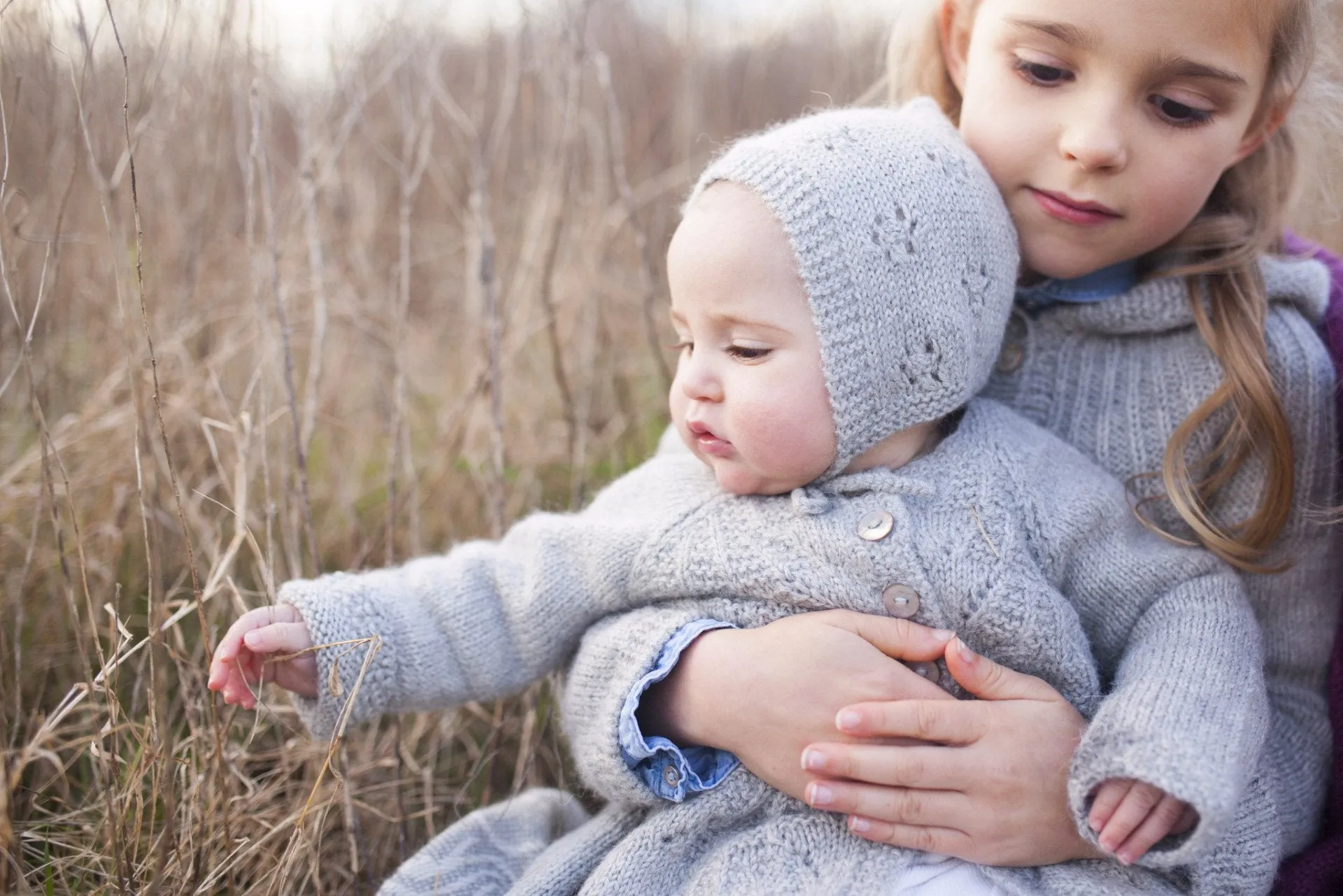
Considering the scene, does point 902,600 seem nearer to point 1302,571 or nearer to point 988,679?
point 988,679

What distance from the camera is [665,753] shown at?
1.52 m

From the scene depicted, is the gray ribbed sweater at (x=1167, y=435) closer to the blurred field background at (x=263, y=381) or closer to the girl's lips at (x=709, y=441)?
the girl's lips at (x=709, y=441)

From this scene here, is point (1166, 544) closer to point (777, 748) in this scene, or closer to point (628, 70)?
point (777, 748)

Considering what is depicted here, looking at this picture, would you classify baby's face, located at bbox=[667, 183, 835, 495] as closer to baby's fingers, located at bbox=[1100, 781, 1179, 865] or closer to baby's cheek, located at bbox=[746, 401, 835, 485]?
baby's cheek, located at bbox=[746, 401, 835, 485]

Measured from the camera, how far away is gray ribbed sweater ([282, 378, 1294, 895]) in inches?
55.0

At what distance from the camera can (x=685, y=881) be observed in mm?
1464

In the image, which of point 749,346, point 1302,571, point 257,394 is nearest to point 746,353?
point 749,346

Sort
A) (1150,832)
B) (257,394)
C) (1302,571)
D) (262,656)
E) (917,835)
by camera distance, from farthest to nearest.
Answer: (257,394), (1302,571), (262,656), (917,835), (1150,832)

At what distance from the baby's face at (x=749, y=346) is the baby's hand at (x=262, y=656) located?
624mm

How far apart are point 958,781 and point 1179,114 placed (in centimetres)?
102

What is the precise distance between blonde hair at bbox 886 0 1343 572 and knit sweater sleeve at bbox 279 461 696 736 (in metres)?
0.80

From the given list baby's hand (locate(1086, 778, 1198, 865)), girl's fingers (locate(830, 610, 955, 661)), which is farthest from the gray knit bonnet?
baby's hand (locate(1086, 778, 1198, 865))

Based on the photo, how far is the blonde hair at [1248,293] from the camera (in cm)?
163

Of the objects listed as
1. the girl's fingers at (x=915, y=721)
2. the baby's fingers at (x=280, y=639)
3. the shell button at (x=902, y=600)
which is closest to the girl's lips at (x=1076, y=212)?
the shell button at (x=902, y=600)
